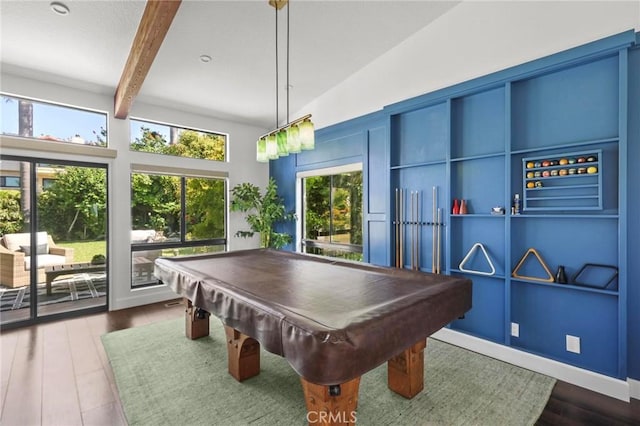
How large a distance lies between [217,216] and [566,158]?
4.73 m

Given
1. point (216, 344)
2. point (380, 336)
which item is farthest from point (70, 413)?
point (380, 336)

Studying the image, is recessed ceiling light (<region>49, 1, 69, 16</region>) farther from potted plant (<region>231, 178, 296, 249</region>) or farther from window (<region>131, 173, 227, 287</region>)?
potted plant (<region>231, 178, 296, 249</region>)

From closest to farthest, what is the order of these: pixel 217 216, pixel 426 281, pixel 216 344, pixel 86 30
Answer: pixel 426 281, pixel 86 30, pixel 216 344, pixel 217 216

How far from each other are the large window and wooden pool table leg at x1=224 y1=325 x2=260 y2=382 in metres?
2.37

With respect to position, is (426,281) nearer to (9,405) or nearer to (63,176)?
(9,405)

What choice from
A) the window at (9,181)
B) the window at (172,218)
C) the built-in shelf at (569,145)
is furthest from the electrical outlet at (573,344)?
the window at (9,181)

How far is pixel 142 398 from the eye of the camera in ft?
7.14

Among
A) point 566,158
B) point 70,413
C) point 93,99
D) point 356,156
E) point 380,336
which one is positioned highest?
point 93,99

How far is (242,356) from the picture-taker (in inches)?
94.5

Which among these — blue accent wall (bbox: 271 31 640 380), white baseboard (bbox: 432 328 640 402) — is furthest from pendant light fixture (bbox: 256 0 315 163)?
white baseboard (bbox: 432 328 640 402)

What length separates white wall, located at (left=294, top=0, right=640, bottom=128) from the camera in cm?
234

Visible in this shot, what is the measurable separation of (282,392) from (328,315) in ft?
3.88

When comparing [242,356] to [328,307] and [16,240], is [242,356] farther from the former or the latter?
[16,240]

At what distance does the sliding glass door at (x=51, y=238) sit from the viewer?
→ 3566 millimetres
